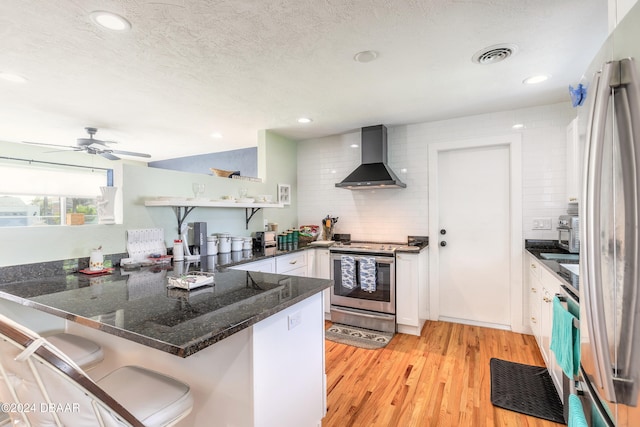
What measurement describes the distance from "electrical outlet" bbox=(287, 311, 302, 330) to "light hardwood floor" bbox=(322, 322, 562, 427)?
872mm

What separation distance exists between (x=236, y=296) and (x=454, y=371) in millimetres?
2031

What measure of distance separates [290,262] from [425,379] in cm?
168

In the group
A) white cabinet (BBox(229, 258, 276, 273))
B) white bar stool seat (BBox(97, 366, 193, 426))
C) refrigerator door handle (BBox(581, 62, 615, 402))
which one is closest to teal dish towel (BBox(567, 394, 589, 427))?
refrigerator door handle (BBox(581, 62, 615, 402))

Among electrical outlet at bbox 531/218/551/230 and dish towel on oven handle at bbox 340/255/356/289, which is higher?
electrical outlet at bbox 531/218/551/230

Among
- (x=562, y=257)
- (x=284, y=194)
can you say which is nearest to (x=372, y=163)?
(x=284, y=194)

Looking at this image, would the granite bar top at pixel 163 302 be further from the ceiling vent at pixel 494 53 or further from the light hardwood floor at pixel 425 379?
the ceiling vent at pixel 494 53

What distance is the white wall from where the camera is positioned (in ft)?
10.1

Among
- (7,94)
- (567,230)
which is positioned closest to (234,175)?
(7,94)

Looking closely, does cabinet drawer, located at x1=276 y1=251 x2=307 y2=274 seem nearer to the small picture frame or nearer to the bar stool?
the small picture frame

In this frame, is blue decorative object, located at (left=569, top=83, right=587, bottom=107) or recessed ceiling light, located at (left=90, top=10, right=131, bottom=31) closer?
blue decorative object, located at (left=569, top=83, right=587, bottom=107)

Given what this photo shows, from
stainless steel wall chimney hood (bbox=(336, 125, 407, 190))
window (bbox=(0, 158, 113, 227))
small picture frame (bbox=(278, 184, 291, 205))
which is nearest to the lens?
stainless steel wall chimney hood (bbox=(336, 125, 407, 190))

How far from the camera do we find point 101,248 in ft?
7.39

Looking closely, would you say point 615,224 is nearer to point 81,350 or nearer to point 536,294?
point 81,350

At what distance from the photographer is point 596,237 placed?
0.76m
